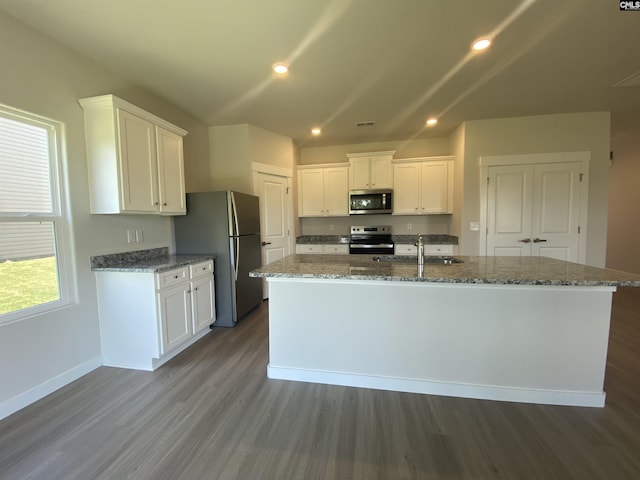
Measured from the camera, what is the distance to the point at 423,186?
480 cm

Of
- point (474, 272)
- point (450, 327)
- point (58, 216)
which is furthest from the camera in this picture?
point (58, 216)

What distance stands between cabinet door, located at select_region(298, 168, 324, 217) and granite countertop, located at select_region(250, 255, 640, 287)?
2763mm

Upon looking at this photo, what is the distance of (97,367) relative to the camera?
8.20 feet

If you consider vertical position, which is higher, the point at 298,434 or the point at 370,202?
the point at 370,202

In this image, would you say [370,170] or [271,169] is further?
[370,170]

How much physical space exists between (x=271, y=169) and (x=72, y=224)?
106 inches

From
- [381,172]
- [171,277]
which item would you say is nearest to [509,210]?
A: [381,172]

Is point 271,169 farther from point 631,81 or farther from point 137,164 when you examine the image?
point 631,81

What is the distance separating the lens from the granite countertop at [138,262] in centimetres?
244

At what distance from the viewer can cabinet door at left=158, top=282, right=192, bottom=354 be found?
2.47 meters

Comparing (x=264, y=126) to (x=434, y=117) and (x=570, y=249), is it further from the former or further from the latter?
(x=570, y=249)

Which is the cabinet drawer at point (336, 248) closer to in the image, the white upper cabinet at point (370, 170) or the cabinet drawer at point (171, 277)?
the white upper cabinet at point (370, 170)

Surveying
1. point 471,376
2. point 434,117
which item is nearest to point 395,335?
point 471,376

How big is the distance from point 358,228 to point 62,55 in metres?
4.30
